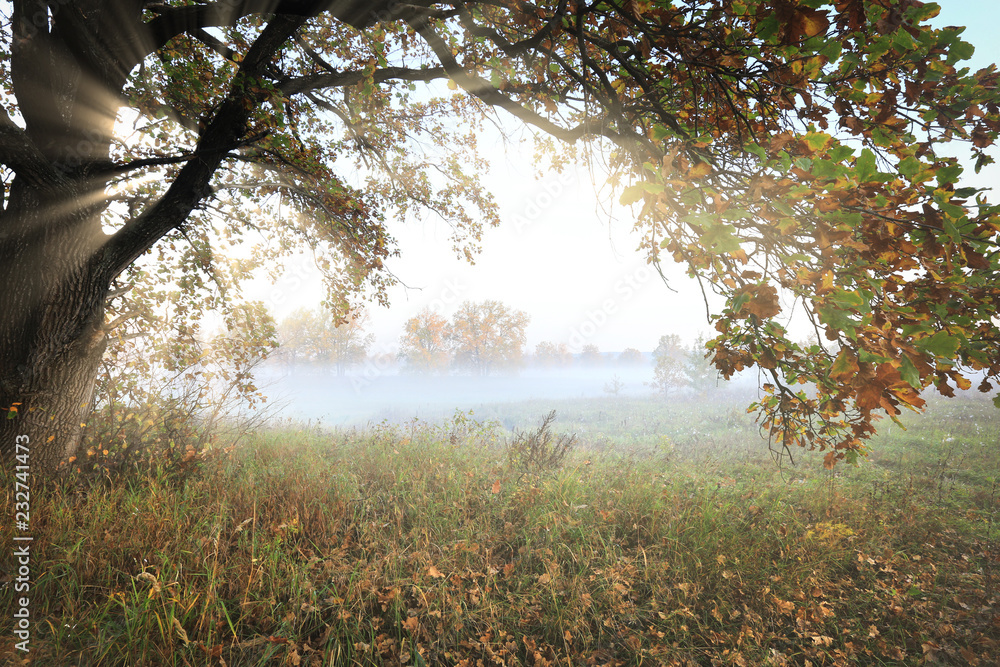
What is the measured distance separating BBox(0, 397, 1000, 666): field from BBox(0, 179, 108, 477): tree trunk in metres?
0.69

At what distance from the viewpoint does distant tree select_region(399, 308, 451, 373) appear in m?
41.4

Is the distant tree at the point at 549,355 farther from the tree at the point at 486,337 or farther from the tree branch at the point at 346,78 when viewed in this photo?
the tree branch at the point at 346,78

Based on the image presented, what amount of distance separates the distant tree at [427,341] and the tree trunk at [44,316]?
116 ft

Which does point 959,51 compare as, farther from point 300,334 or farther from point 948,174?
point 300,334

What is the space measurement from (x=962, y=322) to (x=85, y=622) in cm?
556

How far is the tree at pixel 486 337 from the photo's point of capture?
141ft

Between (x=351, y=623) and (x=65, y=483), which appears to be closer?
(x=351, y=623)

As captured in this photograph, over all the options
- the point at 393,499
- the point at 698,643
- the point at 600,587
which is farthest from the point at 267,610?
the point at 698,643

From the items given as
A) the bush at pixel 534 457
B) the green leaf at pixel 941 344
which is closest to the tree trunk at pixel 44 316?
the bush at pixel 534 457

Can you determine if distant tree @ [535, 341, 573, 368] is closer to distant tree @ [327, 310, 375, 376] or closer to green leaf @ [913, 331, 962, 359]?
distant tree @ [327, 310, 375, 376]

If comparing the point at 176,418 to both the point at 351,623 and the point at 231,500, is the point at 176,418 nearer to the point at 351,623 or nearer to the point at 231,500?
the point at 231,500

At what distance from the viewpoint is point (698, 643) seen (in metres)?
2.95

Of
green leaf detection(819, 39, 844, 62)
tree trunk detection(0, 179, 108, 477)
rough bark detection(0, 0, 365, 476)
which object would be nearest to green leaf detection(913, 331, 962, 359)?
green leaf detection(819, 39, 844, 62)

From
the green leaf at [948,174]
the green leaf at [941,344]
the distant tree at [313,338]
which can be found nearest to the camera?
the green leaf at [941,344]
